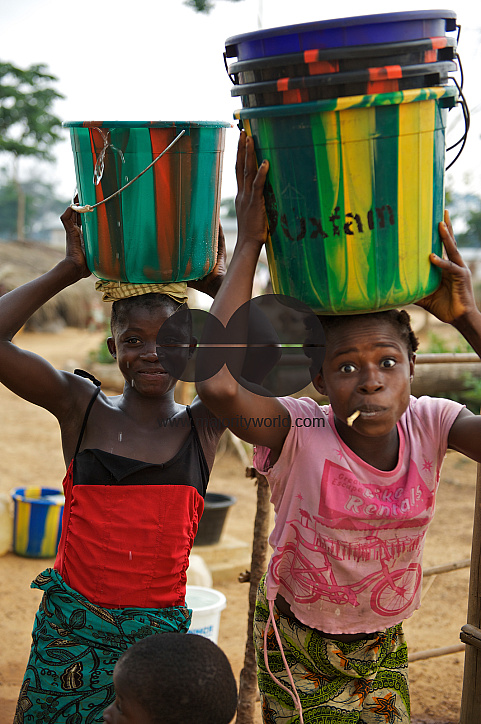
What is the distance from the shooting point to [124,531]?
188 centimetres

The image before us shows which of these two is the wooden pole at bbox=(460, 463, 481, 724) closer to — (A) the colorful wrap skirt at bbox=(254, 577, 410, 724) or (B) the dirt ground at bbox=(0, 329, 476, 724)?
(A) the colorful wrap skirt at bbox=(254, 577, 410, 724)

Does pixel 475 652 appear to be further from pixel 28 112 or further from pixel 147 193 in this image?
pixel 28 112

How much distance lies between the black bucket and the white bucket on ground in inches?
67.1

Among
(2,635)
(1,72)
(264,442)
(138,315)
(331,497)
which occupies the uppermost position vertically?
(1,72)

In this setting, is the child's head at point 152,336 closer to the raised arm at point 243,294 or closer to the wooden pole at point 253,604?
the raised arm at point 243,294

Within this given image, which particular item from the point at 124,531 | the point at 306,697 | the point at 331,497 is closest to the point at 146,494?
the point at 124,531

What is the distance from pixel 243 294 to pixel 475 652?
1.60 meters

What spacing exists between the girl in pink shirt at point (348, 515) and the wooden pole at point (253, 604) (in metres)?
1.01

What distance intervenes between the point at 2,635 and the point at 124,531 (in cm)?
298

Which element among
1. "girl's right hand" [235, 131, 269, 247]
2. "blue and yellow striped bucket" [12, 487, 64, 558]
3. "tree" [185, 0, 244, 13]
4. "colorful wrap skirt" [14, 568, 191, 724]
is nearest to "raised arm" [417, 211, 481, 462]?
"girl's right hand" [235, 131, 269, 247]

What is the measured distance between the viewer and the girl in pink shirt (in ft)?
5.48

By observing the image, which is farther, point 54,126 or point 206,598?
point 54,126

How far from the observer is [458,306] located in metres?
1.60

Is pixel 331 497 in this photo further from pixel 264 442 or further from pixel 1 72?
pixel 1 72
